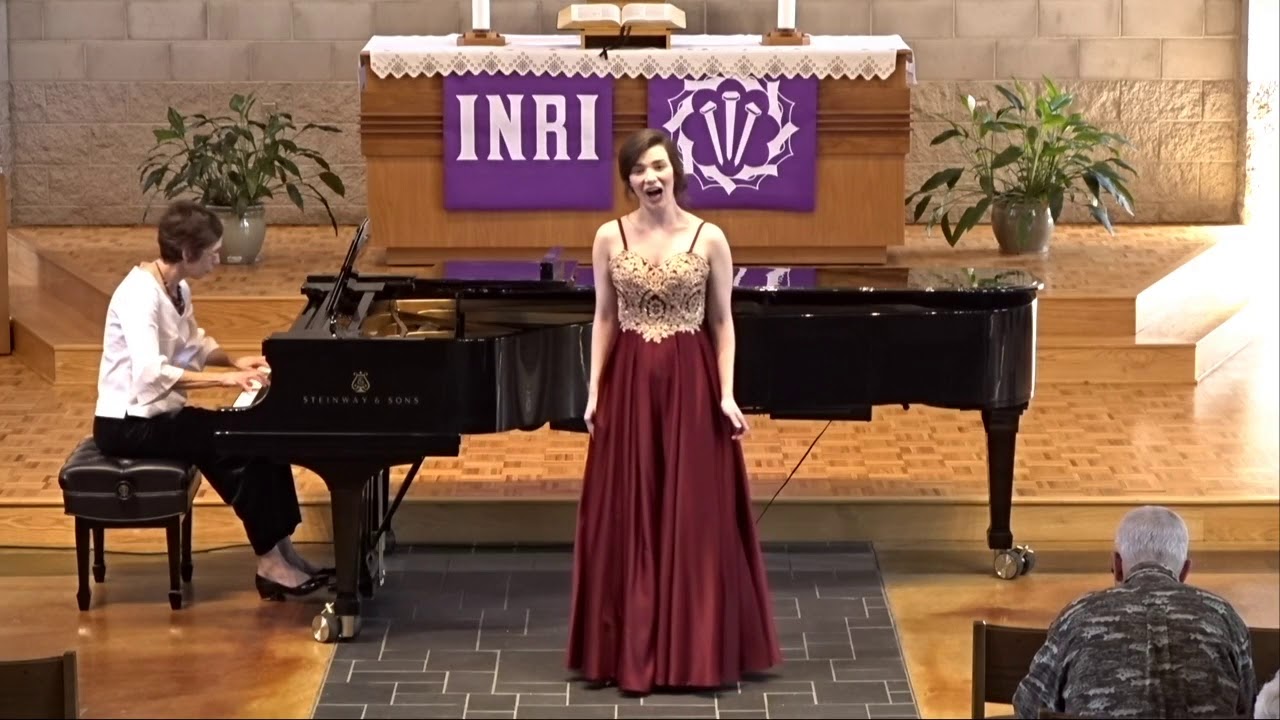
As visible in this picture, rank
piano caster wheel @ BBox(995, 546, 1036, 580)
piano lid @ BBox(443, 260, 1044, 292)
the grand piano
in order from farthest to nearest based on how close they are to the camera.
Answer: piano caster wheel @ BBox(995, 546, 1036, 580) → piano lid @ BBox(443, 260, 1044, 292) → the grand piano

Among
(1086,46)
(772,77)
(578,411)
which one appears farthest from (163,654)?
(1086,46)

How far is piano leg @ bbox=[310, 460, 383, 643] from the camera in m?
5.75

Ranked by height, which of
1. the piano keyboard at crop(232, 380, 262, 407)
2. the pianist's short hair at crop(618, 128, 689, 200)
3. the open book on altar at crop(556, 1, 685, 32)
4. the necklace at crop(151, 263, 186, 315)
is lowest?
the piano keyboard at crop(232, 380, 262, 407)

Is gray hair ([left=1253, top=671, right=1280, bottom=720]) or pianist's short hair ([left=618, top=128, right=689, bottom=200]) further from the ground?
pianist's short hair ([left=618, top=128, right=689, bottom=200])

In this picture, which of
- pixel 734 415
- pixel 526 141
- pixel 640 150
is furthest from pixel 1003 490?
pixel 526 141

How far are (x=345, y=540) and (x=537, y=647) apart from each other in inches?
25.6

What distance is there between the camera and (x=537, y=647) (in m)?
5.99

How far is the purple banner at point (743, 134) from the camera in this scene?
9172mm

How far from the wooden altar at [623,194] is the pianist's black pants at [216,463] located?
10.4ft

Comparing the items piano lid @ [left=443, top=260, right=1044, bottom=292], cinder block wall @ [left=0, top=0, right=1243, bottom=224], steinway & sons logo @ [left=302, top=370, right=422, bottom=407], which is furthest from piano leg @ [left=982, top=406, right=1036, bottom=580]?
cinder block wall @ [left=0, top=0, right=1243, bottom=224]

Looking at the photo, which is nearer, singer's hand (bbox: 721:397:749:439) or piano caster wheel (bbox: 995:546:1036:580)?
singer's hand (bbox: 721:397:749:439)

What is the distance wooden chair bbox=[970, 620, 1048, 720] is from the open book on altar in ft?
17.9

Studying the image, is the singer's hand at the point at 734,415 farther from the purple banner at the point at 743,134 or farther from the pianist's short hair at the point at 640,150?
the purple banner at the point at 743,134

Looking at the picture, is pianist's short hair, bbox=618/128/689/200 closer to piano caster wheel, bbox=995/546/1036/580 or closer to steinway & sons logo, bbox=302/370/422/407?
steinway & sons logo, bbox=302/370/422/407
